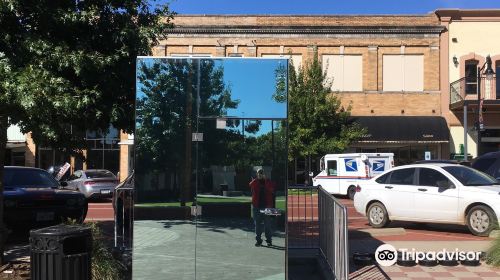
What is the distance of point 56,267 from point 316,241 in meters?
5.70

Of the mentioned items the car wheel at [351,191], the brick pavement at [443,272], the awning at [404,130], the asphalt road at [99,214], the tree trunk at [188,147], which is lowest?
the asphalt road at [99,214]

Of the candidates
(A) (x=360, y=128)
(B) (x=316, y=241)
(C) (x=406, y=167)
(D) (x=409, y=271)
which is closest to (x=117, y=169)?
(A) (x=360, y=128)

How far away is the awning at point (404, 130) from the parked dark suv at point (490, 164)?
14994mm

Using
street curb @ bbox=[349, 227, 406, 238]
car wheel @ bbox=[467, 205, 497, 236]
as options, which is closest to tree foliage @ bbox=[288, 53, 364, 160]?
street curb @ bbox=[349, 227, 406, 238]

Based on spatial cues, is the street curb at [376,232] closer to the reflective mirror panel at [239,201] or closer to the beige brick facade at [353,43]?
the reflective mirror panel at [239,201]

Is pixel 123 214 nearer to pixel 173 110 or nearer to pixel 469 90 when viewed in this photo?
pixel 173 110

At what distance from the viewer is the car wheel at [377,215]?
1371 centimetres

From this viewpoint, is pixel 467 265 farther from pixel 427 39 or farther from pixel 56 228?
pixel 427 39

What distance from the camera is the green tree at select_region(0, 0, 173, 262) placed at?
614 centimetres

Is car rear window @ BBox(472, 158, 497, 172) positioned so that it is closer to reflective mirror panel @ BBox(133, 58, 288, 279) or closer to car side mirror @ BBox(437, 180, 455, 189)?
car side mirror @ BBox(437, 180, 455, 189)

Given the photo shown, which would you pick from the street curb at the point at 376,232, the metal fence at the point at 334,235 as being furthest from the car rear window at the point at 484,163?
the metal fence at the point at 334,235

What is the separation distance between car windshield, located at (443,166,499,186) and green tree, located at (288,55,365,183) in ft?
50.1

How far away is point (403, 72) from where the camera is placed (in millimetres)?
32031

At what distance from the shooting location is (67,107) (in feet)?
20.1
